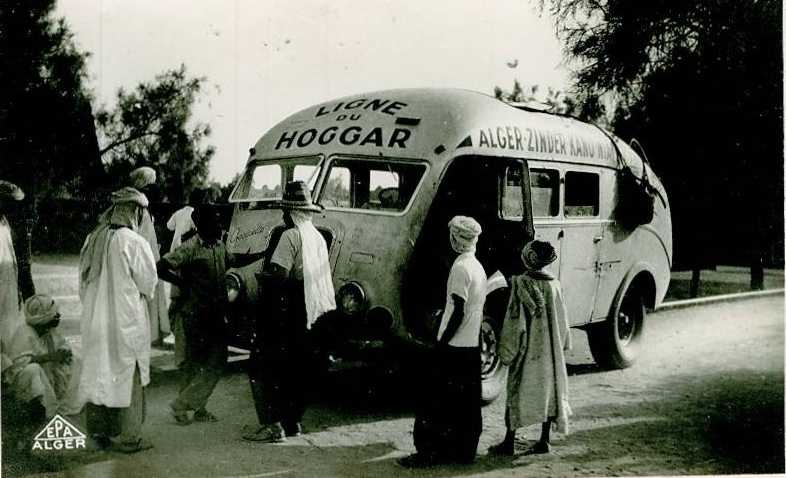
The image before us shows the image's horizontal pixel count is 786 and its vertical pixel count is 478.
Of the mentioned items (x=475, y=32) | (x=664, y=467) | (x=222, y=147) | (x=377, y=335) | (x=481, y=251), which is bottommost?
(x=664, y=467)

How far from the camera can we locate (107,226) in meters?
4.27

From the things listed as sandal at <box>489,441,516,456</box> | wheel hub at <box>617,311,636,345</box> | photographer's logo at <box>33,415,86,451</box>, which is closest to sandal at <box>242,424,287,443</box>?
photographer's logo at <box>33,415,86,451</box>

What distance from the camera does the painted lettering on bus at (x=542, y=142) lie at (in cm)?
541

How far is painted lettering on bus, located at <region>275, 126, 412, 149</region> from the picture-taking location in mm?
5285

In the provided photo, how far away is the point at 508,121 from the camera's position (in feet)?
18.2

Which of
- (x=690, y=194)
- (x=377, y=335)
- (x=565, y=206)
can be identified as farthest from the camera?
(x=690, y=194)

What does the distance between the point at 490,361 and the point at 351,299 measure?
123 cm

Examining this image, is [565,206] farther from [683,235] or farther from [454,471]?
[454,471]

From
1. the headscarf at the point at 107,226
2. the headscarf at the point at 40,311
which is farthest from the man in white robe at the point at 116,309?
the headscarf at the point at 40,311

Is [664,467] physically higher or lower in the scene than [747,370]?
lower

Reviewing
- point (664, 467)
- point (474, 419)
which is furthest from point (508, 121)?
point (664, 467)

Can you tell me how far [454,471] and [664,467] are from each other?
1.51 metres

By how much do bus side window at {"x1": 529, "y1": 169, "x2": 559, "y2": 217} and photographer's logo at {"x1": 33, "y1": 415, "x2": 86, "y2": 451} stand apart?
347cm

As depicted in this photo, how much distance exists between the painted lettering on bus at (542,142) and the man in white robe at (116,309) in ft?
7.99
